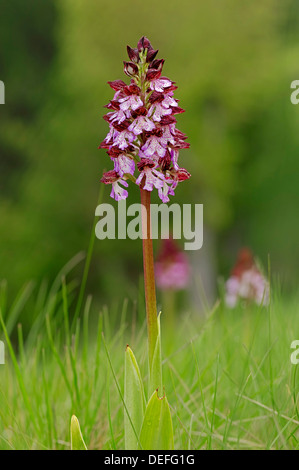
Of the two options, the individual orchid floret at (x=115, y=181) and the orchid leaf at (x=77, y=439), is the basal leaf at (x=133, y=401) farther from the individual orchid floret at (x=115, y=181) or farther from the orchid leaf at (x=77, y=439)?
the individual orchid floret at (x=115, y=181)

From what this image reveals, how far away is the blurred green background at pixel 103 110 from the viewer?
1173 centimetres

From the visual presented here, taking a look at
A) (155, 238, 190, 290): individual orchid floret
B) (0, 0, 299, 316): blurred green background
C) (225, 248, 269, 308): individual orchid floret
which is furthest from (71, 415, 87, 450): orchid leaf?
(0, 0, 299, 316): blurred green background

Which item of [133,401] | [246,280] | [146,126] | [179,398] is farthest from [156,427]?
[246,280]

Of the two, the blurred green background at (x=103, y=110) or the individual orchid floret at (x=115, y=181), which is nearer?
the individual orchid floret at (x=115, y=181)

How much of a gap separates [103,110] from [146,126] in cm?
1052

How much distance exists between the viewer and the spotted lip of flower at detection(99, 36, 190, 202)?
1439 millimetres

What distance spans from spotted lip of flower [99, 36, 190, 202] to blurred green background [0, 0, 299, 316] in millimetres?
9748

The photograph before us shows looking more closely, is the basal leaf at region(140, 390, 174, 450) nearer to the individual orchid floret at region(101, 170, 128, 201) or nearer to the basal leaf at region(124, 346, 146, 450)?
the basal leaf at region(124, 346, 146, 450)

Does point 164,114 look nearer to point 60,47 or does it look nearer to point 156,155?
point 156,155

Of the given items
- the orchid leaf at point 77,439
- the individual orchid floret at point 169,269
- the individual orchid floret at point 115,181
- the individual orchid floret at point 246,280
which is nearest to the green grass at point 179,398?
the orchid leaf at point 77,439

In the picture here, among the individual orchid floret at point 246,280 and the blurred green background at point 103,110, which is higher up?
the blurred green background at point 103,110

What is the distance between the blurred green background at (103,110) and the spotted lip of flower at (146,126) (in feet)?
32.0

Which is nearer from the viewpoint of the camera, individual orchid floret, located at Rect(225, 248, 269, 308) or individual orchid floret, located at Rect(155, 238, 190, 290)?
individual orchid floret, located at Rect(225, 248, 269, 308)

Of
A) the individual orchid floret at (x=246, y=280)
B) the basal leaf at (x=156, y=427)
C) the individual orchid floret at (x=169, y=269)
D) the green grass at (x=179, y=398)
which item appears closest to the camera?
the basal leaf at (x=156, y=427)
